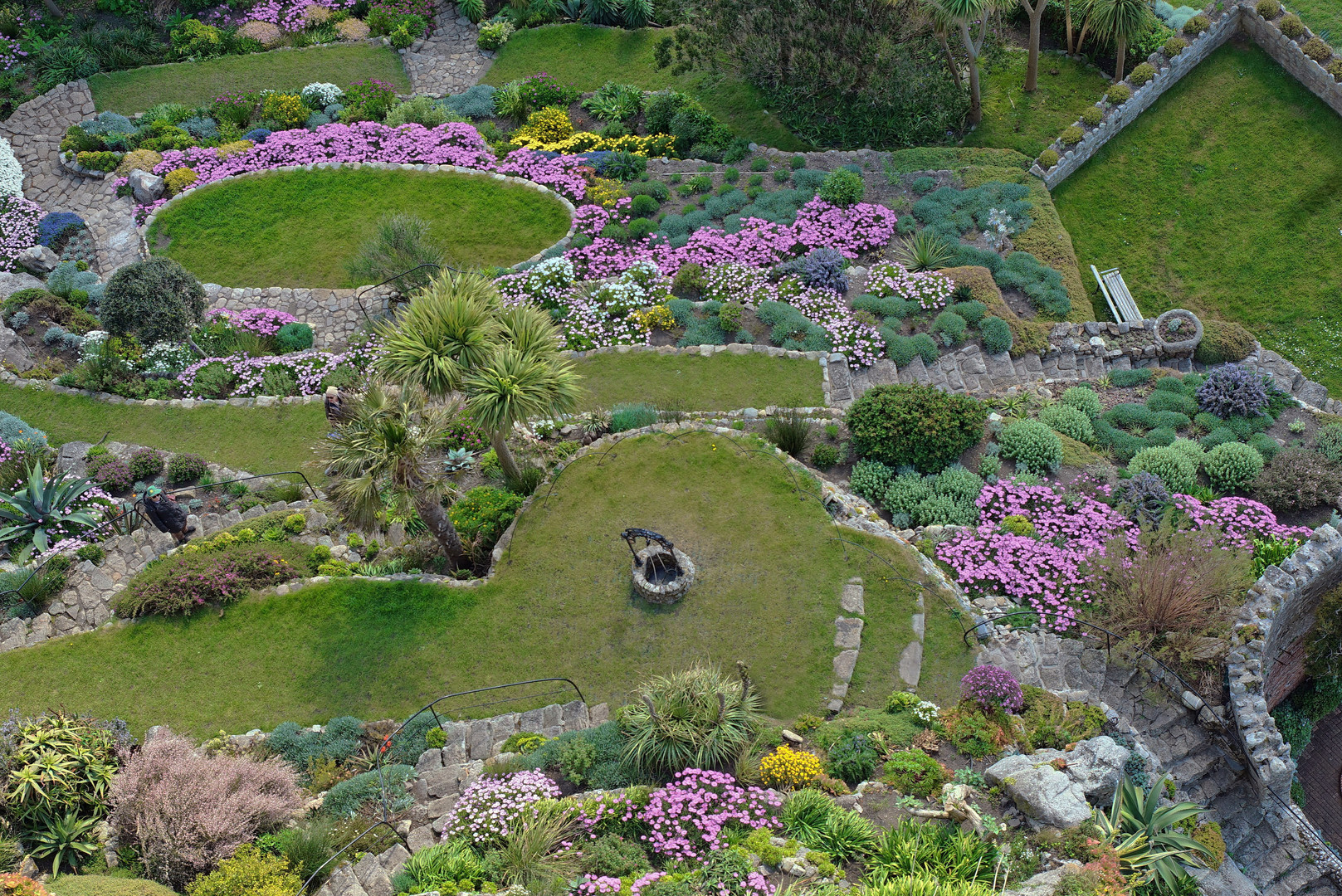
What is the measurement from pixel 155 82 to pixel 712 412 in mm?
31867

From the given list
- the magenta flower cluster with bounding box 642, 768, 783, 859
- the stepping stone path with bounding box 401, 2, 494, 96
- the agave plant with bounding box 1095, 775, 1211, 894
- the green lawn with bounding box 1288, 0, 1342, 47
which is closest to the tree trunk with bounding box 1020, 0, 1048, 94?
the green lawn with bounding box 1288, 0, 1342, 47

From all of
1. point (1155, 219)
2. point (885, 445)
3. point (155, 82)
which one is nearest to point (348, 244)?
point (155, 82)

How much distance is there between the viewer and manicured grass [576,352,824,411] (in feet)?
87.2

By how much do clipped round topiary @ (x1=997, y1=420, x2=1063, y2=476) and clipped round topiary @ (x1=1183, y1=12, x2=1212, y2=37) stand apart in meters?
23.2

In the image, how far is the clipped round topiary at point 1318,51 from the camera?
3559 centimetres

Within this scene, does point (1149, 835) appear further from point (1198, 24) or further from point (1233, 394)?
point (1198, 24)

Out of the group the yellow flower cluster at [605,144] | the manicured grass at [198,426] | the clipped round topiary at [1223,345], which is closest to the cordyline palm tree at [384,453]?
the manicured grass at [198,426]

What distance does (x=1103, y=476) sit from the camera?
79.4ft

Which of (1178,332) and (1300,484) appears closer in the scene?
(1300,484)

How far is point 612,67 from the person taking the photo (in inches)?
1633

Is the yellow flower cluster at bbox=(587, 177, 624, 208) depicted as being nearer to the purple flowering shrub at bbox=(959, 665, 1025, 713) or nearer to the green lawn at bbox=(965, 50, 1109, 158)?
the green lawn at bbox=(965, 50, 1109, 158)

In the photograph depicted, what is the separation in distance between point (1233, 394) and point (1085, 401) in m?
3.89

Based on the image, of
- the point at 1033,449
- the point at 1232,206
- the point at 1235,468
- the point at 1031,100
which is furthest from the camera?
the point at 1031,100

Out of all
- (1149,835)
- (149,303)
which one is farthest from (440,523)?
(1149,835)
